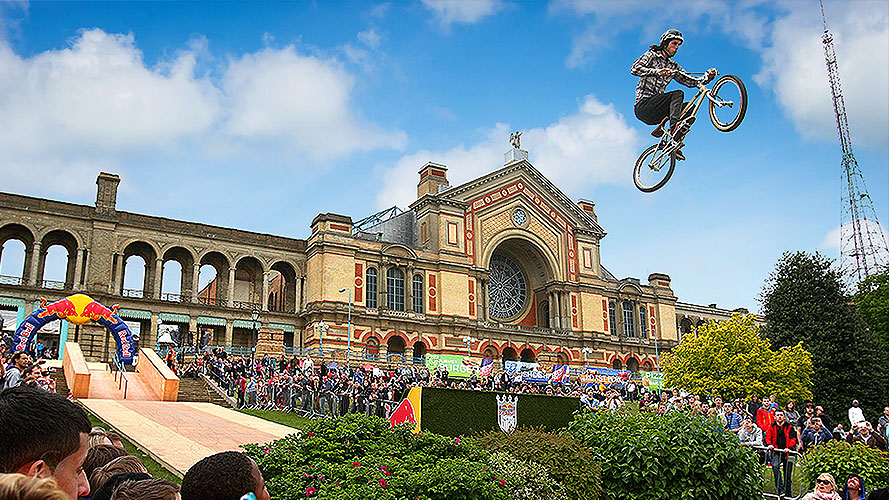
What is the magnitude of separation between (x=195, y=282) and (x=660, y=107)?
41.5 meters

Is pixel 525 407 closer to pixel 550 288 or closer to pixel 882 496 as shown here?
pixel 882 496

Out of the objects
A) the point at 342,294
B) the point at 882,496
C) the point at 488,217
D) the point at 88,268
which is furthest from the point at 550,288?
the point at 882,496

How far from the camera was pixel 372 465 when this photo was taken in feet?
26.7

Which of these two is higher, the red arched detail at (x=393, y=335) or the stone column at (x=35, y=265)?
the stone column at (x=35, y=265)

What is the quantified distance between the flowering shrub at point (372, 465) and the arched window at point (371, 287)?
3966 cm

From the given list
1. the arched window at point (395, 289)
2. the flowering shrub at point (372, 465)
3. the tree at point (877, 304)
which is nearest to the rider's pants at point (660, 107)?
the flowering shrub at point (372, 465)

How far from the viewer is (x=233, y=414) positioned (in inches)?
889

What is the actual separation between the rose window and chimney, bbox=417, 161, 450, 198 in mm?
7587

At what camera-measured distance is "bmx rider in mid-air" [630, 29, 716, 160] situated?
9.26m

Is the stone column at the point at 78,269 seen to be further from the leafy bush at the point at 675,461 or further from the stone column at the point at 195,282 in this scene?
the leafy bush at the point at 675,461

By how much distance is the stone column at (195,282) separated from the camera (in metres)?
46.0

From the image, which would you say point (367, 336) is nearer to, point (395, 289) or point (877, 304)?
point (395, 289)

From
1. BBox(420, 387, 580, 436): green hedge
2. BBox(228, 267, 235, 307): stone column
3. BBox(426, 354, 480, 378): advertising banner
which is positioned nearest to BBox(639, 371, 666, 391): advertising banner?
BBox(426, 354, 480, 378): advertising banner

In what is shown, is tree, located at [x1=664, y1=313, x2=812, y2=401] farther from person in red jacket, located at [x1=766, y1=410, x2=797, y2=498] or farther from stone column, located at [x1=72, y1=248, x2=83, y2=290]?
stone column, located at [x1=72, y1=248, x2=83, y2=290]
